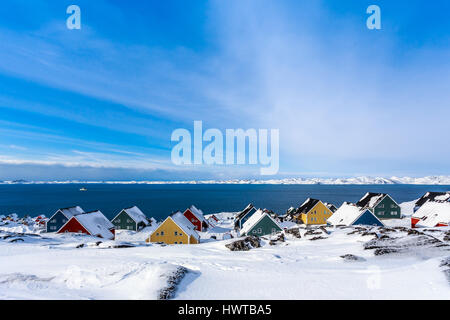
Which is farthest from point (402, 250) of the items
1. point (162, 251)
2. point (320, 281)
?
point (162, 251)

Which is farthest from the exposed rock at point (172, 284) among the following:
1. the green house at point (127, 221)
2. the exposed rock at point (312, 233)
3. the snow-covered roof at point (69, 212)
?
the green house at point (127, 221)

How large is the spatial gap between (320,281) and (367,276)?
317cm

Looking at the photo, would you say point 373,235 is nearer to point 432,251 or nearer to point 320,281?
point 432,251

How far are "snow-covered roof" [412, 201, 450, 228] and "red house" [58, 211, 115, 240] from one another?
6347 cm

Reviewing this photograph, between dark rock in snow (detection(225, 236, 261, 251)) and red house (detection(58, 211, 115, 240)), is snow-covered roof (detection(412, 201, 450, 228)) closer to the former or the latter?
dark rock in snow (detection(225, 236, 261, 251))

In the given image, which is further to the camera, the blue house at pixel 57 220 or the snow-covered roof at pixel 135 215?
the snow-covered roof at pixel 135 215

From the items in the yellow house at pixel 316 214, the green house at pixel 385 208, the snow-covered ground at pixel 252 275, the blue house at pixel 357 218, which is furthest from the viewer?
the yellow house at pixel 316 214

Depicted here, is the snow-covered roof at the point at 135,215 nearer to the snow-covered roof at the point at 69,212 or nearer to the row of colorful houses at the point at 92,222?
the row of colorful houses at the point at 92,222

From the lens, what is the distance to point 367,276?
13305 mm

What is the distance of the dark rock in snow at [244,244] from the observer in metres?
23.9

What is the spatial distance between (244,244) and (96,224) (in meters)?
35.3

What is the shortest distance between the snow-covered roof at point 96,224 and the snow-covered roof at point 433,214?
6338 cm

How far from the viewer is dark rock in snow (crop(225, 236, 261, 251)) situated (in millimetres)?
23875
